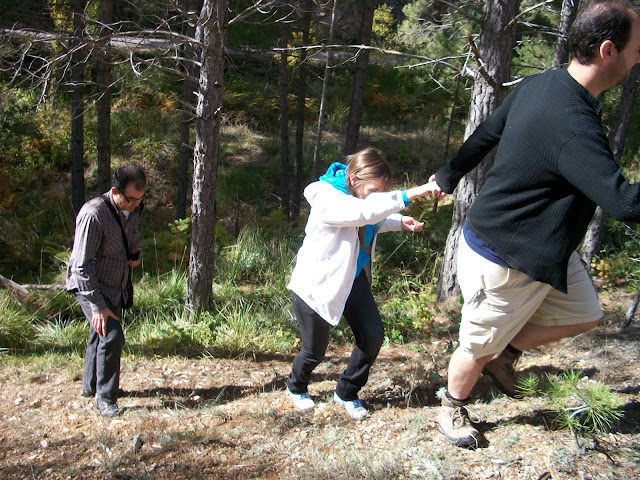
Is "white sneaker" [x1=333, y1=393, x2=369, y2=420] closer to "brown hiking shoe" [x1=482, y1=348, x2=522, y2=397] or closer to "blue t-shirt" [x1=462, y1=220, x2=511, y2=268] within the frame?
"brown hiking shoe" [x1=482, y1=348, x2=522, y2=397]

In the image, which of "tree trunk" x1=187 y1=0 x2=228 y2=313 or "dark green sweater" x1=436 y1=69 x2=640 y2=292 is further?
"tree trunk" x1=187 y1=0 x2=228 y2=313

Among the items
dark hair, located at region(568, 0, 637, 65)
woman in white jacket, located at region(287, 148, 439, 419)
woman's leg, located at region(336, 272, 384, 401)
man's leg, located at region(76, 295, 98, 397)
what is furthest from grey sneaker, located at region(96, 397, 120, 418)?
dark hair, located at region(568, 0, 637, 65)

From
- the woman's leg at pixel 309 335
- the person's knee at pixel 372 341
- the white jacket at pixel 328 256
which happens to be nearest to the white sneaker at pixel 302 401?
the woman's leg at pixel 309 335

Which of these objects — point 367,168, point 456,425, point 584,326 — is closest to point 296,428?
point 456,425

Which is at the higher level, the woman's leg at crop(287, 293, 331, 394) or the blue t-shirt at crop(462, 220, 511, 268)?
the blue t-shirt at crop(462, 220, 511, 268)

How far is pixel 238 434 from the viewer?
3.50 m

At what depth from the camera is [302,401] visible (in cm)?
377

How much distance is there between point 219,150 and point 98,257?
951cm

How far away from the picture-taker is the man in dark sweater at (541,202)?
226 cm

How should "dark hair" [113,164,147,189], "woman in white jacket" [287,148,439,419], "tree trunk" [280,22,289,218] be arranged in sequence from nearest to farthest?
"woman in white jacket" [287,148,439,419] → "dark hair" [113,164,147,189] → "tree trunk" [280,22,289,218]

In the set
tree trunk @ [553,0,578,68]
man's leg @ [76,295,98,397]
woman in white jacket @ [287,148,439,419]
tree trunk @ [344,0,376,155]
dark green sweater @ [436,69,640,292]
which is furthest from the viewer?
tree trunk @ [344,0,376,155]

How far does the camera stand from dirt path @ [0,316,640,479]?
9.31 feet

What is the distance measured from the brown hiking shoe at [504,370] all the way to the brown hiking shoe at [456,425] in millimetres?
352

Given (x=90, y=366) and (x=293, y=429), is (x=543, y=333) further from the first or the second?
(x=90, y=366)
